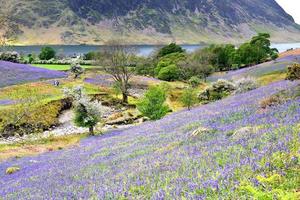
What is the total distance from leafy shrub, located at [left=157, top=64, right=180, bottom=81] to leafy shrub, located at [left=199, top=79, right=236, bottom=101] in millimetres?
44886

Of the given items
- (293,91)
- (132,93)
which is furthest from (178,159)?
(132,93)

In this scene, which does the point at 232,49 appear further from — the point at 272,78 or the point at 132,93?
the point at 272,78

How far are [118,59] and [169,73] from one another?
3084cm

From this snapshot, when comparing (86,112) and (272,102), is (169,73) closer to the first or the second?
(86,112)

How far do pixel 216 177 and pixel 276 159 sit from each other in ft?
4.33

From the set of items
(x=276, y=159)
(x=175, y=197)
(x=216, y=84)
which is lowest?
(x=216, y=84)

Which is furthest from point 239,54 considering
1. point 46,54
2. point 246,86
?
point 246,86

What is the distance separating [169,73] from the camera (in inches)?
3962

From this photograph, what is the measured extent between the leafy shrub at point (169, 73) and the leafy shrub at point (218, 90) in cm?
4489

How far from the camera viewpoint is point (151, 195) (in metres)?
9.17

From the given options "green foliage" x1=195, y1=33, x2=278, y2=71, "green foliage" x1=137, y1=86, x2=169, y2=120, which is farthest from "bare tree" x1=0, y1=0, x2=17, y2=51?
"green foliage" x1=195, y1=33, x2=278, y2=71

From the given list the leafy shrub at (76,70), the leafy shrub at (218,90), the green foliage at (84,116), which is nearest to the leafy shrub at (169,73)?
the leafy shrub at (76,70)

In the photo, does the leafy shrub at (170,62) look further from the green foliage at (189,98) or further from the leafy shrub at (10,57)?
the green foliage at (189,98)

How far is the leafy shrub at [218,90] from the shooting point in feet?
173
